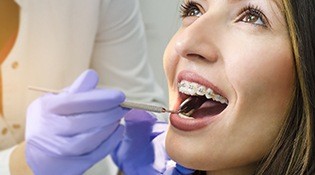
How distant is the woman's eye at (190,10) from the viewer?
1.09 m

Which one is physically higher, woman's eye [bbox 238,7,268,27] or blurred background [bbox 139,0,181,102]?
woman's eye [bbox 238,7,268,27]

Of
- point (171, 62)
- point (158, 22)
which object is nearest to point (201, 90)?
point (171, 62)

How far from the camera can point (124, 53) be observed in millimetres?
1578

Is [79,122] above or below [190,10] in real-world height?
below

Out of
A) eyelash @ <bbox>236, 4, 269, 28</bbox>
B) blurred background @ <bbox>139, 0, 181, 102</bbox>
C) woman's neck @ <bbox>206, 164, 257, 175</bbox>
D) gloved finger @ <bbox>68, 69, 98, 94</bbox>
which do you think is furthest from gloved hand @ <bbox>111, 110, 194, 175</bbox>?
blurred background @ <bbox>139, 0, 181, 102</bbox>

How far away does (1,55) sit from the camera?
1.39m

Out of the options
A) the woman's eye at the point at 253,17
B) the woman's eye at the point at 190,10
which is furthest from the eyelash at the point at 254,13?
the woman's eye at the point at 190,10

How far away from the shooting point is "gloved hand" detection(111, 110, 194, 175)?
47.0 inches

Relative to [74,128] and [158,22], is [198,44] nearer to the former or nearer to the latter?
[74,128]

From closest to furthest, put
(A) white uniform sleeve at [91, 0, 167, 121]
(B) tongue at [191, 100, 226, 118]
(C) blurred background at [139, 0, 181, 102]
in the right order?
1. (B) tongue at [191, 100, 226, 118]
2. (A) white uniform sleeve at [91, 0, 167, 121]
3. (C) blurred background at [139, 0, 181, 102]

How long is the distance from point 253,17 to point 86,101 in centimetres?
36

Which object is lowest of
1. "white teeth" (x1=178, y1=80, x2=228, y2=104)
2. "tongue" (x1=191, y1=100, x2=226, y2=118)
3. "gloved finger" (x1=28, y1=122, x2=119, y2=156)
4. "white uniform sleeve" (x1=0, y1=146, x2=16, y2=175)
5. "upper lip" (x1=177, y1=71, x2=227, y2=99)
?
"white uniform sleeve" (x1=0, y1=146, x2=16, y2=175)

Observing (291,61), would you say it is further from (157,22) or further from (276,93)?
(157,22)

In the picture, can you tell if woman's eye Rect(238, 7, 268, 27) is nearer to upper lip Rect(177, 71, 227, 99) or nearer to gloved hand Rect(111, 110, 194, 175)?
upper lip Rect(177, 71, 227, 99)
